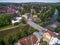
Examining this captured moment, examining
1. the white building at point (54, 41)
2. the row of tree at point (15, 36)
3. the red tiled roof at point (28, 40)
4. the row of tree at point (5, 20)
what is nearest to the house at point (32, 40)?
the red tiled roof at point (28, 40)

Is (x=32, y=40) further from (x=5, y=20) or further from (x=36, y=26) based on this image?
(x=5, y=20)

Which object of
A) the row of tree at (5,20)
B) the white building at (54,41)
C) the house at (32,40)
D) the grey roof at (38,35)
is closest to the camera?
the white building at (54,41)

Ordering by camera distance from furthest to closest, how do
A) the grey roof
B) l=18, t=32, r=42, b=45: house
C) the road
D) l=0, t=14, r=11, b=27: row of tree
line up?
l=0, t=14, r=11, b=27: row of tree, the road, the grey roof, l=18, t=32, r=42, b=45: house

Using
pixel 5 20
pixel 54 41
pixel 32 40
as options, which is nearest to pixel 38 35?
pixel 32 40

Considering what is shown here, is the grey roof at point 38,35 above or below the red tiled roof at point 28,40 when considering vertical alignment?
above

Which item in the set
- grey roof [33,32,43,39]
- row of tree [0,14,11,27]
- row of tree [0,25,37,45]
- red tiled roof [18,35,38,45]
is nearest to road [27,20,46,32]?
row of tree [0,25,37,45]

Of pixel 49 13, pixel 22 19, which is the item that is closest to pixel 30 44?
pixel 22 19

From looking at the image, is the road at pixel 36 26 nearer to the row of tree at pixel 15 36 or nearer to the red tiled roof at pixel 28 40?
the row of tree at pixel 15 36

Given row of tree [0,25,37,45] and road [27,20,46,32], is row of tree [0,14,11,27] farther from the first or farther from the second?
row of tree [0,25,37,45]
